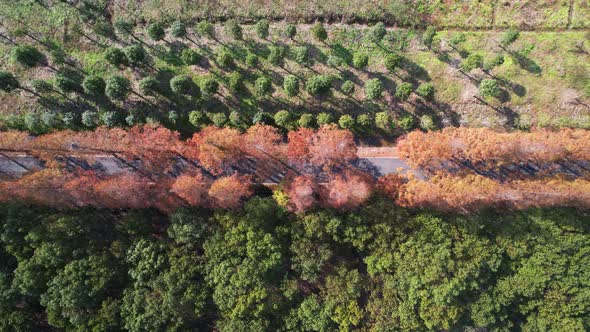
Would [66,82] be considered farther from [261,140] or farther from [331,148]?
[331,148]

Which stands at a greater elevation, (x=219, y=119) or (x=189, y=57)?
(x=189, y=57)

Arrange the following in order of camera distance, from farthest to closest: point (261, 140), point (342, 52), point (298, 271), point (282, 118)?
1. point (342, 52)
2. point (282, 118)
3. point (261, 140)
4. point (298, 271)

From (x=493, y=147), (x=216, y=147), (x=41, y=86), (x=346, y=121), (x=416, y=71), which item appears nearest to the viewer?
(x=493, y=147)

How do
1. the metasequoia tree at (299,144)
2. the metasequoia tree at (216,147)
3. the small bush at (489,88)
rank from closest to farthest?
1. the metasequoia tree at (216,147)
2. the metasequoia tree at (299,144)
3. the small bush at (489,88)

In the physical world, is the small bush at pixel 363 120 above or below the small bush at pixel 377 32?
below

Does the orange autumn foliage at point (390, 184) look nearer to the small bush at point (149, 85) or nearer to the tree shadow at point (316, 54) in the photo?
the tree shadow at point (316, 54)

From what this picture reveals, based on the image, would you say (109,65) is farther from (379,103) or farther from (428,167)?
(428,167)

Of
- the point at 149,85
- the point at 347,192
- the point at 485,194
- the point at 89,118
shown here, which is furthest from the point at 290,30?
the point at 485,194

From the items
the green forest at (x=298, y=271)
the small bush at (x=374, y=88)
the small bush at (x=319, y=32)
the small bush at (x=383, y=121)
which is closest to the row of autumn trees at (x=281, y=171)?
the green forest at (x=298, y=271)
